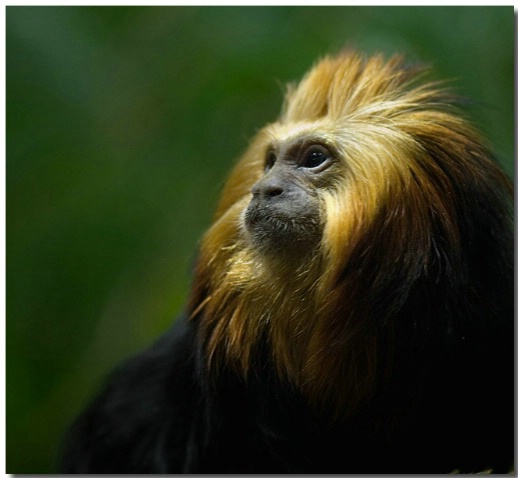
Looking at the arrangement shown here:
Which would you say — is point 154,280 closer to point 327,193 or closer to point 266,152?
point 266,152

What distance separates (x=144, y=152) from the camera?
2.09 metres

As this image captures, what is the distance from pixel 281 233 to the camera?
152 centimetres

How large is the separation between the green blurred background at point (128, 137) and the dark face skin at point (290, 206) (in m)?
0.38

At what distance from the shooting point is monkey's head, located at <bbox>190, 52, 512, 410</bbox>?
1.50 meters

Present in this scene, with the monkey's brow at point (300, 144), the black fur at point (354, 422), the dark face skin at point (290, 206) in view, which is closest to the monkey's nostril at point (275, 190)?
the dark face skin at point (290, 206)

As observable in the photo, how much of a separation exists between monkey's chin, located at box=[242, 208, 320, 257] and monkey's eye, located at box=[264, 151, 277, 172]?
0.55 ft

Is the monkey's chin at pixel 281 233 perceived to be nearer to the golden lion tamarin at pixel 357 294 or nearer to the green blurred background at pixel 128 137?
the golden lion tamarin at pixel 357 294

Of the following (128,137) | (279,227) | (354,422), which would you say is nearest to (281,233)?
(279,227)

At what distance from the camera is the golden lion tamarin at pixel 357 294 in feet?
4.96

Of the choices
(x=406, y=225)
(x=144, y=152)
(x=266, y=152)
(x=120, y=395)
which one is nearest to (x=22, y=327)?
(x=120, y=395)

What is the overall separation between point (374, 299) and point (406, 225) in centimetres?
16

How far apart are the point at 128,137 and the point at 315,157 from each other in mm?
677

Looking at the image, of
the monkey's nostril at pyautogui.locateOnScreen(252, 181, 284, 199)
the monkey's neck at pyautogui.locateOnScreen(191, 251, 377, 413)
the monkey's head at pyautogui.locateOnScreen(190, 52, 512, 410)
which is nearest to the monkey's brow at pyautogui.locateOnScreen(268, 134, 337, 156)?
the monkey's head at pyautogui.locateOnScreen(190, 52, 512, 410)

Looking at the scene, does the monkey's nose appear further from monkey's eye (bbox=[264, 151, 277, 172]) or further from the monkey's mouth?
monkey's eye (bbox=[264, 151, 277, 172])
